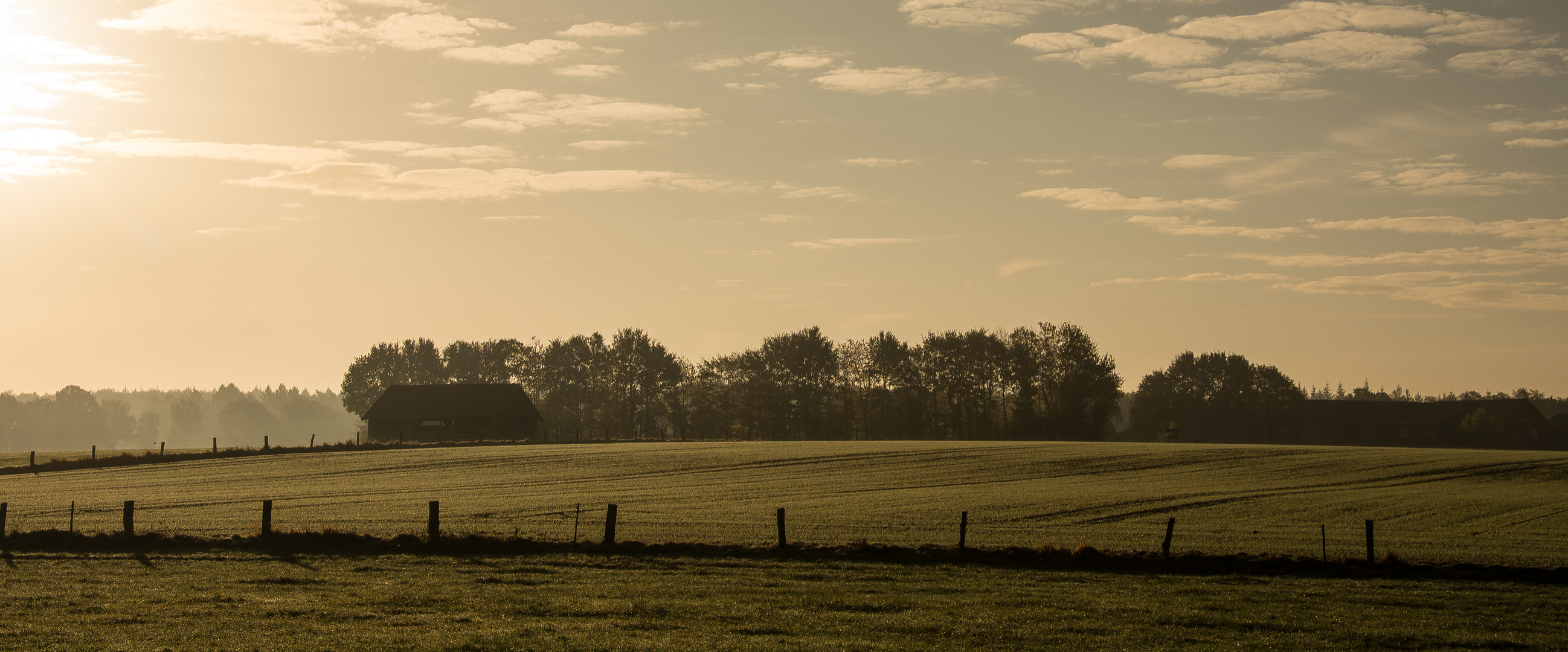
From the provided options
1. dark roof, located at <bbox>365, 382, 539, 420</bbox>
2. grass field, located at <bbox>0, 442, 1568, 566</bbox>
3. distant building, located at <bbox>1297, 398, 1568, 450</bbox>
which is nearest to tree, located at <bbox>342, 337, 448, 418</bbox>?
dark roof, located at <bbox>365, 382, 539, 420</bbox>

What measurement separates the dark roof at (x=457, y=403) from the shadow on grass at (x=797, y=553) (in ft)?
238

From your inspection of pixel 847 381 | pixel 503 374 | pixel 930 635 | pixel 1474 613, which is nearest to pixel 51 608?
pixel 930 635

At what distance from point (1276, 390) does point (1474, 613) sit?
394ft

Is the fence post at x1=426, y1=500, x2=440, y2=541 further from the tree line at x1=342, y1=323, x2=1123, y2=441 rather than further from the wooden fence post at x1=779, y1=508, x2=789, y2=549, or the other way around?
the tree line at x1=342, y1=323, x2=1123, y2=441

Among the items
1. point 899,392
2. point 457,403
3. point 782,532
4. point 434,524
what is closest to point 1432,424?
point 899,392

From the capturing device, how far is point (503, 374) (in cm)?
15438

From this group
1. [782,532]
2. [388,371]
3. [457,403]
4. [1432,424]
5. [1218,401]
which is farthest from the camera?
[388,371]

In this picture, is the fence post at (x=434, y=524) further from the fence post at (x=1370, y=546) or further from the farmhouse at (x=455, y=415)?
the farmhouse at (x=455, y=415)

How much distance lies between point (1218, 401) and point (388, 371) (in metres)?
112

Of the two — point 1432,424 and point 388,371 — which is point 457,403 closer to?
point 388,371

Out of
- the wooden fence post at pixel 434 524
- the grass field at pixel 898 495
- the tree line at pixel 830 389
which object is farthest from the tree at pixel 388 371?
the wooden fence post at pixel 434 524

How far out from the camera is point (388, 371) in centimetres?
15788

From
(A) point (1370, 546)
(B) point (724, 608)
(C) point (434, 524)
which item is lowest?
(B) point (724, 608)

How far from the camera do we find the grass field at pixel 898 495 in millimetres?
28156
